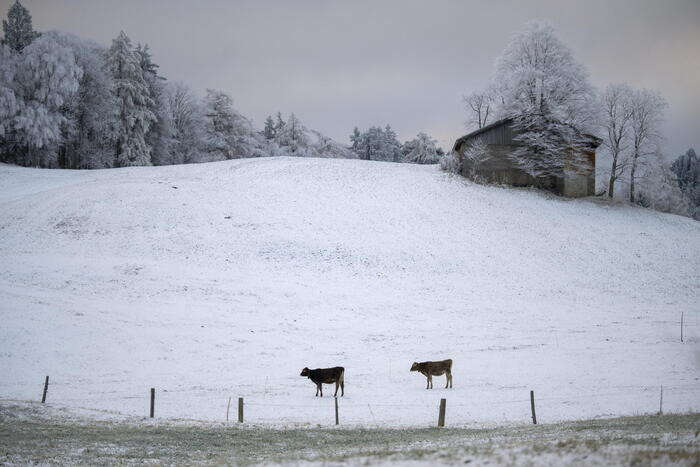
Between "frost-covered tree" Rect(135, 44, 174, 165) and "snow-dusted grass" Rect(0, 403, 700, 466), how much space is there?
178 ft

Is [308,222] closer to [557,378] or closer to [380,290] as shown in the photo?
[380,290]

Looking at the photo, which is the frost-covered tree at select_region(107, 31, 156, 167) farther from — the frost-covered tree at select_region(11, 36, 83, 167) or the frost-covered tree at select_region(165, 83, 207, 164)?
the frost-covered tree at select_region(165, 83, 207, 164)

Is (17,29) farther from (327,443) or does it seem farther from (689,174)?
(689,174)

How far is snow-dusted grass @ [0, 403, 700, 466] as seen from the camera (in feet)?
21.9

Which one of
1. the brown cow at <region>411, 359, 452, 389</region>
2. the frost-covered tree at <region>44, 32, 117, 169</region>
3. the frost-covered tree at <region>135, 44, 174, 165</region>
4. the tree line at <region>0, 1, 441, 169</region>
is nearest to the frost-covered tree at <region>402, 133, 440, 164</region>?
the tree line at <region>0, 1, 441, 169</region>

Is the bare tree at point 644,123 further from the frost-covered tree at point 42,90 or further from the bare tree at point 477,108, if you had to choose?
the frost-covered tree at point 42,90

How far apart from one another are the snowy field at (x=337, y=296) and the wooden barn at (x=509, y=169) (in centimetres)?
230

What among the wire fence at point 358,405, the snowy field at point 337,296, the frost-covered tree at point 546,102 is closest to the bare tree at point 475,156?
the snowy field at point 337,296

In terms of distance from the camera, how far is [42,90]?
176 ft

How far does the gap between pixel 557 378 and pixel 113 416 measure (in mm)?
17438

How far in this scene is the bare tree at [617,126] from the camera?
51.8 metres

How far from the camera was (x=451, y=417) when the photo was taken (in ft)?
53.2

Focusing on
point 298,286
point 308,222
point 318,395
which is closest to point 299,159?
point 308,222

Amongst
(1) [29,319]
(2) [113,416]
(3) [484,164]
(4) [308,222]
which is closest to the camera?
(2) [113,416]
